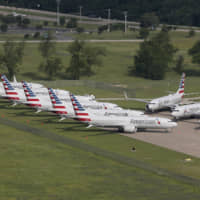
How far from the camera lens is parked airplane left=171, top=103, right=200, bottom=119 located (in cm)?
12092

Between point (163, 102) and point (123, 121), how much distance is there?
2305 centimetres

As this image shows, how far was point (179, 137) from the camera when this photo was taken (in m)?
109

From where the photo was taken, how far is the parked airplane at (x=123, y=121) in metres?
111

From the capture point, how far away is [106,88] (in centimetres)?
17238

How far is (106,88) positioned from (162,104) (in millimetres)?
42866

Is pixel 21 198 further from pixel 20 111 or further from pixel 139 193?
pixel 20 111

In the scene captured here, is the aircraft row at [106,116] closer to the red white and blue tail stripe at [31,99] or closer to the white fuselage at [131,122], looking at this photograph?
the white fuselage at [131,122]

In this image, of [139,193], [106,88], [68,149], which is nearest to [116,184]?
[139,193]

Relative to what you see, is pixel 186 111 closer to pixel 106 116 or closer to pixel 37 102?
pixel 106 116

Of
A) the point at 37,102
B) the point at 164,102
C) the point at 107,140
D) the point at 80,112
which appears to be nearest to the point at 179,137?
the point at 107,140

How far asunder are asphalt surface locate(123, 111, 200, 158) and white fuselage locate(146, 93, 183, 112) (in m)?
9.60

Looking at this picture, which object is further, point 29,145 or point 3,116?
point 3,116

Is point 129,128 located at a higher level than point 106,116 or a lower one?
lower

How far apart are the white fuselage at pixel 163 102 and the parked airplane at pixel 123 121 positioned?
1785 centimetres
